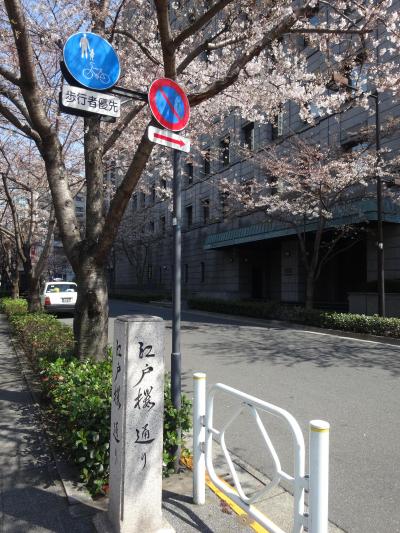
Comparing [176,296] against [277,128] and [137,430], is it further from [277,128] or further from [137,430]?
[277,128]

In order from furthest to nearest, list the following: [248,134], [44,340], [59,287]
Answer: [248,134] < [59,287] < [44,340]

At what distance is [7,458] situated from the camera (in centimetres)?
425

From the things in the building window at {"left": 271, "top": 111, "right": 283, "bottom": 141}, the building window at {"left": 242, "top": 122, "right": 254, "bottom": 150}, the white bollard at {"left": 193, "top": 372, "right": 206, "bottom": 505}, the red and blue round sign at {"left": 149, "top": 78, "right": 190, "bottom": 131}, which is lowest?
the white bollard at {"left": 193, "top": 372, "right": 206, "bottom": 505}

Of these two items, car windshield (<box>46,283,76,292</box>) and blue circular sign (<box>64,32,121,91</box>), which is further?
car windshield (<box>46,283,76,292</box>)

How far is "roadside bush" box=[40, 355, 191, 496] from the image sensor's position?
11.7ft

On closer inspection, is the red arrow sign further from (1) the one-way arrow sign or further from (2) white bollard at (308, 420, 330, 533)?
(2) white bollard at (308, 420, 330, 533)

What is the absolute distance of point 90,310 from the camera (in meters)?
5.73

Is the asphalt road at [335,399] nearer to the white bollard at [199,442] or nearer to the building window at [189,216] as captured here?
the white bollard at [199,442]

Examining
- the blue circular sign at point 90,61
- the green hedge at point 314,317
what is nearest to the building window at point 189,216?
the green hedge at point 314,317

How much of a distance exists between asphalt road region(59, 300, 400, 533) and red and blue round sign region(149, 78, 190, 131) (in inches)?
131

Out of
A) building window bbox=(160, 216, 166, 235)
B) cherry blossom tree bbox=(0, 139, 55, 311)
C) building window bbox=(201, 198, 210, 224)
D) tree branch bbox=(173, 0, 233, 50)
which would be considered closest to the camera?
tree branch bbox=(173, 0, 233, 50)

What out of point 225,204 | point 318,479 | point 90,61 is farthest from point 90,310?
point 225,204

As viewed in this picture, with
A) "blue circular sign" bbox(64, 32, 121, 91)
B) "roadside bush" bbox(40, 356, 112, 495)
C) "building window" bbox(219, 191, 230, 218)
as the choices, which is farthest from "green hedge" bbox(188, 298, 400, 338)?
"blue circular sign" bbox(64, 32, 121, 91)

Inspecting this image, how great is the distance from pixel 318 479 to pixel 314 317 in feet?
47.8
